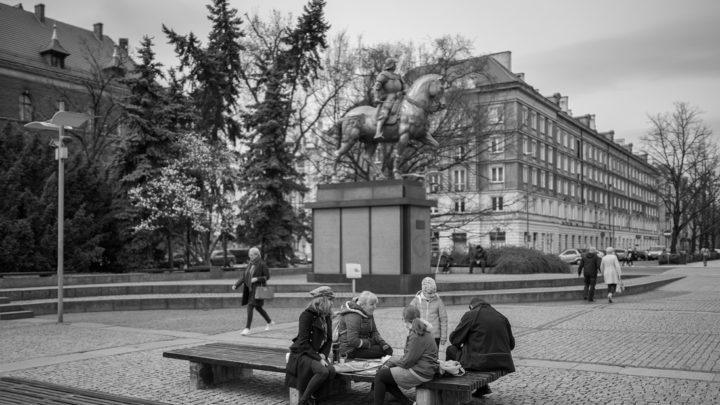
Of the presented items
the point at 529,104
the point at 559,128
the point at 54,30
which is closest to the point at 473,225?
the point at 529,104

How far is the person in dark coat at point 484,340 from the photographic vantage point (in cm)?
696

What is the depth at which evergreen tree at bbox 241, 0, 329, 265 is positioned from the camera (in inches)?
1469

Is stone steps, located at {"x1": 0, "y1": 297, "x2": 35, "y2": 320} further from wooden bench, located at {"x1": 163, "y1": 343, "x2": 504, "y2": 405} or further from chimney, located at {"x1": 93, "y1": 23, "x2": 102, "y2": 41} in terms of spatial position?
chimney, located at {"x1": 93, "y1": 23, "x2": 102, "y2": 41}

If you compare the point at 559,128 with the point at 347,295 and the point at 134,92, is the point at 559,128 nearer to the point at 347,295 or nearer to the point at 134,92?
the point at 134,92

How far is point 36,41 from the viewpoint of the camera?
56.4 m

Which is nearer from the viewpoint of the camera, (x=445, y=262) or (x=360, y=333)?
(x=360, y=333)

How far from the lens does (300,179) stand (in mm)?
39125

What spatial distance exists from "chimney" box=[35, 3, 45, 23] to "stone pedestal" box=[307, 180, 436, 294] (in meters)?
50.6

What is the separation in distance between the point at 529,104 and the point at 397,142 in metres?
52.8

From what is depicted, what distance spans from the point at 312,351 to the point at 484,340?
1.86m

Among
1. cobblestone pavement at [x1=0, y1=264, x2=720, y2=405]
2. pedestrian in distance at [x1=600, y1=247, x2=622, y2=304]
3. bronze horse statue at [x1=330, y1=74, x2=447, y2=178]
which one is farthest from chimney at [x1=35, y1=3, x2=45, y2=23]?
pedestrian in distance at [x1=600, y1=247, x2=622, y2=304]

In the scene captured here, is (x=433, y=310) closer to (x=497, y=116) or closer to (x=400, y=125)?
(x=400, y=125)

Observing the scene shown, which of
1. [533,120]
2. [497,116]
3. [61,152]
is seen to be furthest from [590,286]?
[533,120]

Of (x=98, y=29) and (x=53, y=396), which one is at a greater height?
(x=98, y=29)
